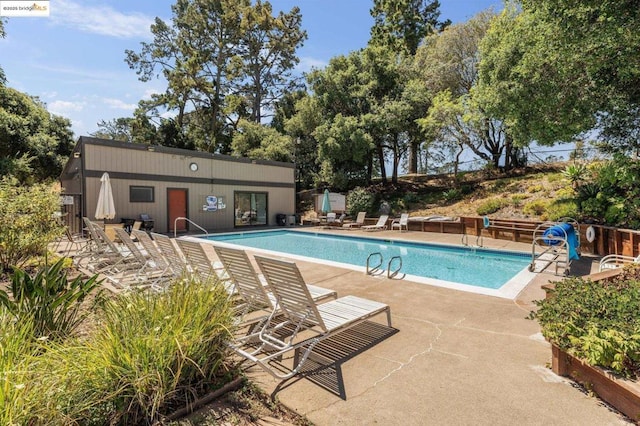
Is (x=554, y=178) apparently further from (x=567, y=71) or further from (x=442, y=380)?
(x=442, y=380)

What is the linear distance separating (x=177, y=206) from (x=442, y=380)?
48.8 feet

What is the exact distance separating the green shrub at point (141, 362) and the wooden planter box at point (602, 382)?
276 cm

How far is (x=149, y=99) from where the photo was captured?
2722 cm

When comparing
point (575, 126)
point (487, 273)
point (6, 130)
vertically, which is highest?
point (6, 130)

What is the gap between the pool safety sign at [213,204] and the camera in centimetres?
1634

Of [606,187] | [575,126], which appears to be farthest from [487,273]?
[606,187]

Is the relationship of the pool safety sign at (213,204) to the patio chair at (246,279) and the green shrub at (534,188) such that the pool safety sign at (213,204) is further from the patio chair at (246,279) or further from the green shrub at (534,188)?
the green shrub at (534,188)

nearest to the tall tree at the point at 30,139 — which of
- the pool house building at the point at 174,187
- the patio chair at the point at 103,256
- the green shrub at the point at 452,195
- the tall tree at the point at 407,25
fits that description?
the pool house building at the point at 174,187

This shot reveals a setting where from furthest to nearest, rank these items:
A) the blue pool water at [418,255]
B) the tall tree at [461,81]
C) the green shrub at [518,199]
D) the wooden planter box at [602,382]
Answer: the tall tree at [461,81], the green shrub at [518,199], the blue pool water at [418,255], the wooden planter box at [602,382]

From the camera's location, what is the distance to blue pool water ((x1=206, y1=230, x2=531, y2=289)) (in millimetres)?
7828

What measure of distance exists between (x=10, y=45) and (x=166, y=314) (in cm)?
1337

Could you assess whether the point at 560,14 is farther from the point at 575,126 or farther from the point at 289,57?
the point at 289,57

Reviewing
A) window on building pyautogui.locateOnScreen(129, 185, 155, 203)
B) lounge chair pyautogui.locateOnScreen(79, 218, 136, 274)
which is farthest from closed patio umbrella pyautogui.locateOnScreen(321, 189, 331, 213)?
lounge chair pyautogui.locateOnScreen(79, 218, 136, 274)

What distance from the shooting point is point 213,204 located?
1656cm
